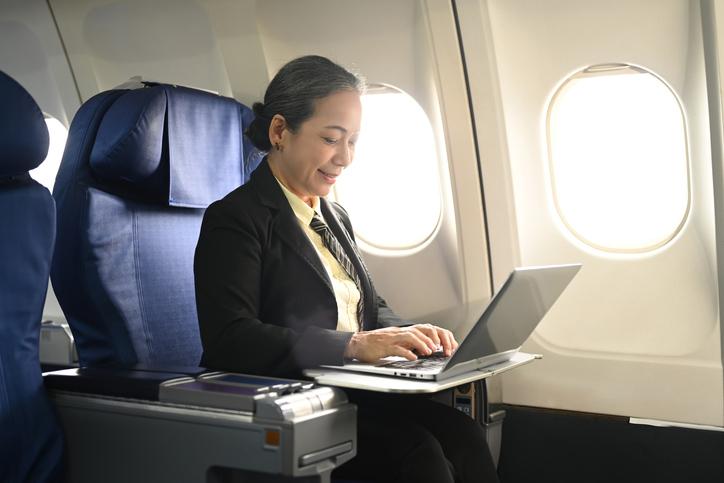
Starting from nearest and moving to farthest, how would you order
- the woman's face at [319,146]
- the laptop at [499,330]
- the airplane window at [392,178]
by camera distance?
the laptop at [499,330] → the woman's face at [319,146] → the airplane window at [392,178]

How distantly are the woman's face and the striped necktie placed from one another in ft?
0.29

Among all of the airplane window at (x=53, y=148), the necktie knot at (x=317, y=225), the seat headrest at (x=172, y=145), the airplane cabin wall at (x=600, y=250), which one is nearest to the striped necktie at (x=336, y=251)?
the necktie knot at (x=317, y=225)

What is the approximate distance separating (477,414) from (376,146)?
49.7 inches

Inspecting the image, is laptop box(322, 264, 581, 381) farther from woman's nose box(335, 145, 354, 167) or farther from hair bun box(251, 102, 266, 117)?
hair bun box(251, 102, 266, 117)

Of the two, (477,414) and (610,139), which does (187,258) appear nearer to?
(477,414)

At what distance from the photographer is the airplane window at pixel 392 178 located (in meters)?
3.65

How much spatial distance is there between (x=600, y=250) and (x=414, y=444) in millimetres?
1400

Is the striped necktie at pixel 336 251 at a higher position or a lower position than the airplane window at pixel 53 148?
lower

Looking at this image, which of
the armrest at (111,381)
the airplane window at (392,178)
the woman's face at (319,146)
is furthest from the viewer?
the airplane window at (392,178)

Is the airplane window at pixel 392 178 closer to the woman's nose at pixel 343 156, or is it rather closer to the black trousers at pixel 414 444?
the woman's nose at pixel 343 156

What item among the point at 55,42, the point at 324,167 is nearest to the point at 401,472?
the point at 324,167

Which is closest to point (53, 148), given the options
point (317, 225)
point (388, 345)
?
point (317, 225)

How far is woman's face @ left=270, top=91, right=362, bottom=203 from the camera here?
2541mm

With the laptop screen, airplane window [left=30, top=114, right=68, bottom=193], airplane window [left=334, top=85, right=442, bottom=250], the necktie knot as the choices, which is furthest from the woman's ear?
airplane window [left=30, top=114, right=68, bottom=193]
